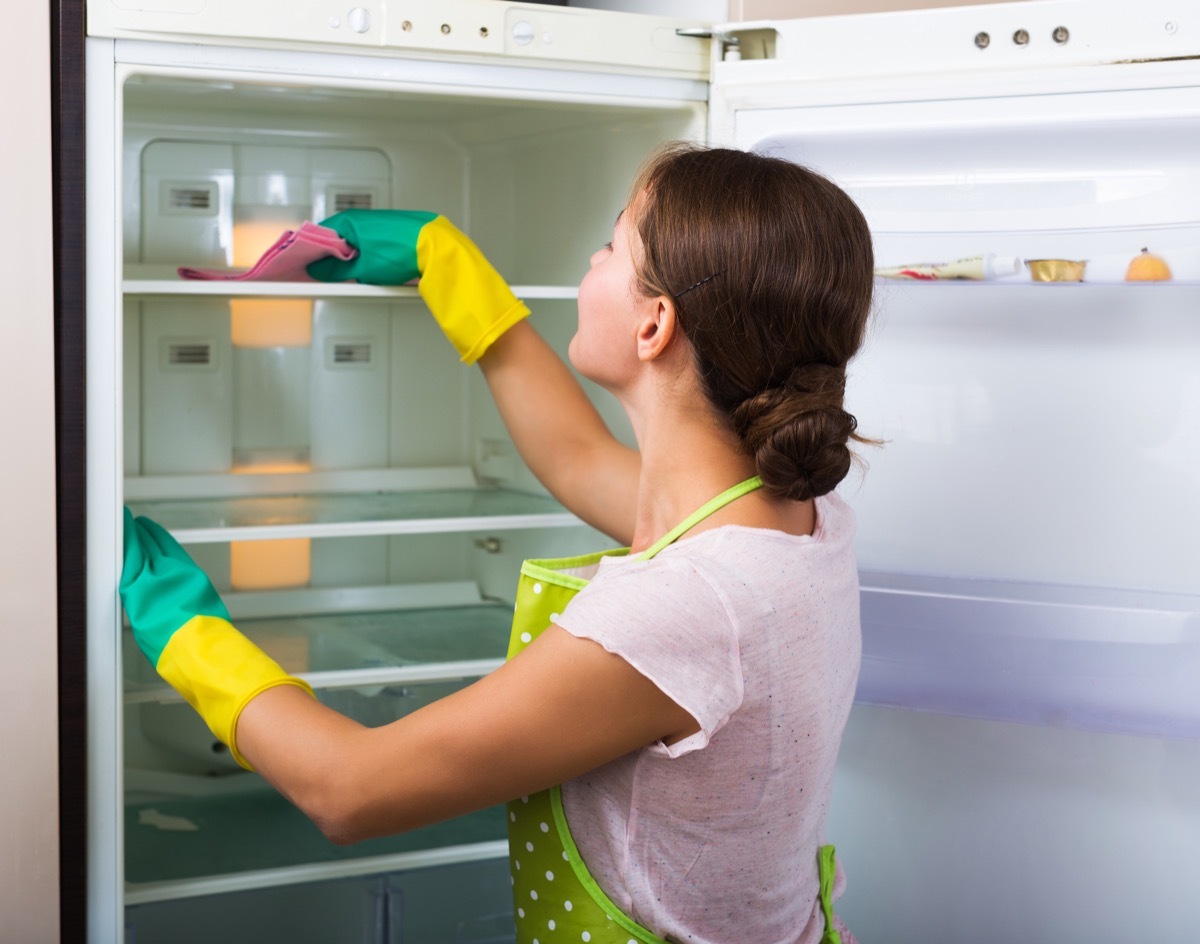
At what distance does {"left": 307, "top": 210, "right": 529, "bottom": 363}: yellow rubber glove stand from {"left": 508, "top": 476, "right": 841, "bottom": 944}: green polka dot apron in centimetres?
38

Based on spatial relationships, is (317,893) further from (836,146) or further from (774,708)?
(836,146)

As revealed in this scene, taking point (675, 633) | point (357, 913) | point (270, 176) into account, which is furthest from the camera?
point (270, 176)

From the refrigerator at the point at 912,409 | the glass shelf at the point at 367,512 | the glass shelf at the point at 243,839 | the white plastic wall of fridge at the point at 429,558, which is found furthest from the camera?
the white plastic wall of fridge at the point at 429,558

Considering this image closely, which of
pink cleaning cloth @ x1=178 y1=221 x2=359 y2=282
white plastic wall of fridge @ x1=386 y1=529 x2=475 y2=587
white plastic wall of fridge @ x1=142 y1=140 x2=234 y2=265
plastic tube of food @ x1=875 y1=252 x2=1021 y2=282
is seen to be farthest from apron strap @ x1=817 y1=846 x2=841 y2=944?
white plastic wall of fridge @ x1=142 y1=140 x2=234 y2=265

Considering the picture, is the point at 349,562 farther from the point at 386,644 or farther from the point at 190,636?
the point at 190,636

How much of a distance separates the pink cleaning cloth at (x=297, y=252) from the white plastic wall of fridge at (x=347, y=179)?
41 cm

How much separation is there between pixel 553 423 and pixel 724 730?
58cm

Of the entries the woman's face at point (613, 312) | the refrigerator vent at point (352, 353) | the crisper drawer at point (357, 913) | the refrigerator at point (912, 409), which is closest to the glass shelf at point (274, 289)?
the refrigerator at point (912, 409)

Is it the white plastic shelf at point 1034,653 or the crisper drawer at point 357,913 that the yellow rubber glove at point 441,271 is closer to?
the white plastic shelf at point 1034,653

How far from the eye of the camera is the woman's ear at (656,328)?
107 centimetres

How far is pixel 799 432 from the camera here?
3.38ft

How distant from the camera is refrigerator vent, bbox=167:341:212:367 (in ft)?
6.28

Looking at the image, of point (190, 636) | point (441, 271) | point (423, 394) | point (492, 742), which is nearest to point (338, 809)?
point (492, 742)

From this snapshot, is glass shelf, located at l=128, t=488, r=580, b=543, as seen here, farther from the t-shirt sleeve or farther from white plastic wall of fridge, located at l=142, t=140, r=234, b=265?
the t-shirt sleeve
